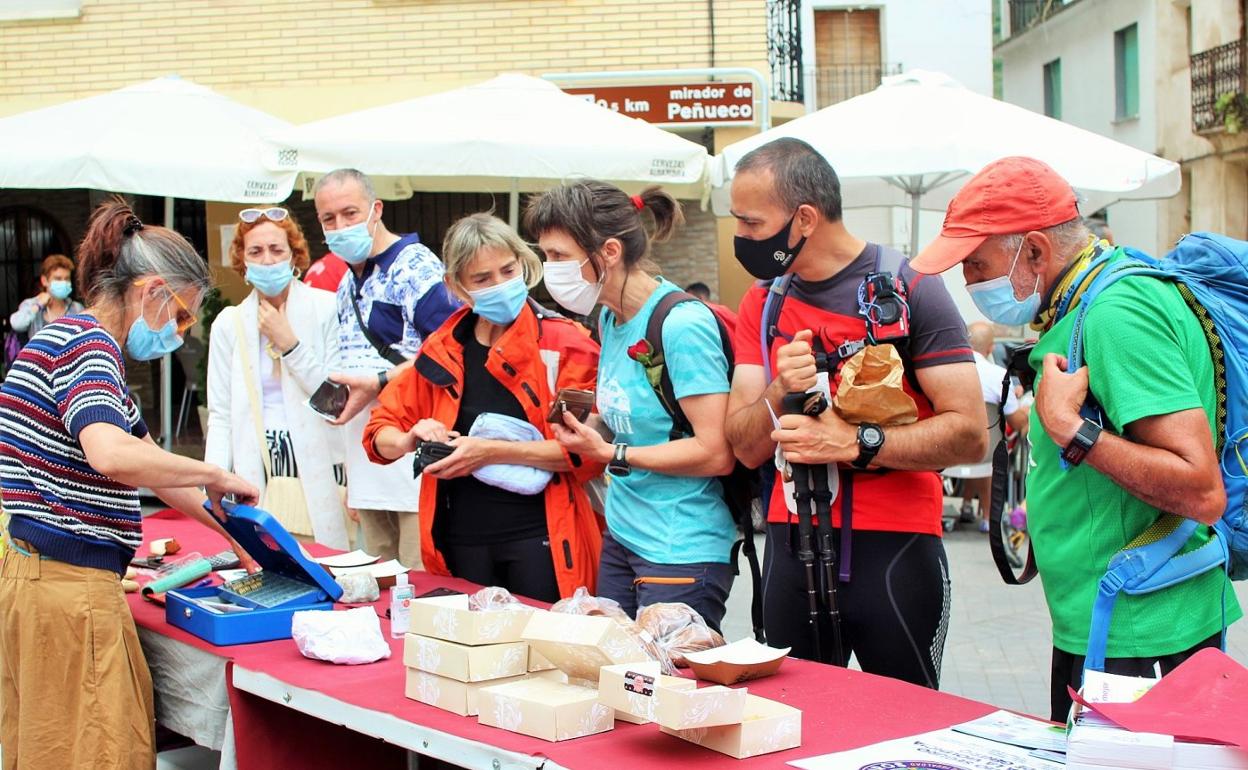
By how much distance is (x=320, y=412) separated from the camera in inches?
189

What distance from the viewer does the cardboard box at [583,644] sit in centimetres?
249

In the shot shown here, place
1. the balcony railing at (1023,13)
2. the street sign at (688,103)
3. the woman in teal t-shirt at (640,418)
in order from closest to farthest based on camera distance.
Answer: the woman in teal t-shirt at (640,418), the street sign at (688,103), the balcony railing at (1023,13)

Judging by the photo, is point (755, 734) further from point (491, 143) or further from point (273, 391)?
point (491, 143)

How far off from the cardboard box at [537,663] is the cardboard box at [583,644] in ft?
0.16

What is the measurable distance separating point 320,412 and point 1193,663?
3370 millimetres

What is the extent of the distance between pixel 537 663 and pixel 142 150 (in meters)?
6.94

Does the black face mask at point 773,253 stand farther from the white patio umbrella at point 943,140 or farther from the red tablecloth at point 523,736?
the white patio umbrella at point 943,140

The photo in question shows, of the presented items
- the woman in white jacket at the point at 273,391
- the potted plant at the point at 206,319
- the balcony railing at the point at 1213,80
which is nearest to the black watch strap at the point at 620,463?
the woman in white jacket at the point at 273,391

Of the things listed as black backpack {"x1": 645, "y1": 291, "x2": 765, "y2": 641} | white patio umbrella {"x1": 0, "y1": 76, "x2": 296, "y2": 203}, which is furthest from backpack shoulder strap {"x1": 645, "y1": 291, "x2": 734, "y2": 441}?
white patio umbrella {"x1": 0, "y1": 76, "x2": 296, "y2": 203}

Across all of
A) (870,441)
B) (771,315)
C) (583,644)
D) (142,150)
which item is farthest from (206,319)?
(583,644)

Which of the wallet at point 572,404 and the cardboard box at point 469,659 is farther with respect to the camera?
the wallet at point 572,404

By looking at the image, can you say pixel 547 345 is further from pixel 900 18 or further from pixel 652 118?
pixel 900 18

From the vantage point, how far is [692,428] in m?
3.46

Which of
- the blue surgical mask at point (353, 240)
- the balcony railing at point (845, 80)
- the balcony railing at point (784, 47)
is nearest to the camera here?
the blue surgical mask at point (353, 240)
